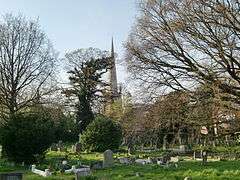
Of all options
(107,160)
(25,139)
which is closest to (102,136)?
(25,139)

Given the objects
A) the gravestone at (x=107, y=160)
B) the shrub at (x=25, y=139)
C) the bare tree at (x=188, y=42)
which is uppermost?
the bare tree at (x=188, y=42)

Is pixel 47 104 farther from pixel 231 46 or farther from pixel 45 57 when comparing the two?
pixel 231 46

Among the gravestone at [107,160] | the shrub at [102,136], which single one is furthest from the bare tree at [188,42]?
the shrub at [102,136]

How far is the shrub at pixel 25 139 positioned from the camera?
23.9m

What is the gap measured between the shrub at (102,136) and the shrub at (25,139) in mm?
11438

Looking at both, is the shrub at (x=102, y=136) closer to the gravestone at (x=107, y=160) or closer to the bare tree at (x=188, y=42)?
the gravestone at (x=107, y=160)

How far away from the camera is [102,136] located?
35.9 metres

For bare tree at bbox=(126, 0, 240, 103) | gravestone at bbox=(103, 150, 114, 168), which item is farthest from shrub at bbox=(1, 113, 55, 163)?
bare tree at bbox=(126, 0, 240, 103)

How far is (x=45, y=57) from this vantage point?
115 feet

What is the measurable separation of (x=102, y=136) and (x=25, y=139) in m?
12.7

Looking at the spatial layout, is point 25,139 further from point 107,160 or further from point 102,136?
point 102,136

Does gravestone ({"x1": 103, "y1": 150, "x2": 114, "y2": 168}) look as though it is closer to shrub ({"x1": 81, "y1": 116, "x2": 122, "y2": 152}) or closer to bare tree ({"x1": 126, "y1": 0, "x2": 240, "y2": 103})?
bare tree ({"x1": 126, "y1": 0, "x2": 240, "y2": 103})

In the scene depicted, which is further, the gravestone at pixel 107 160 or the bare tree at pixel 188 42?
the gravestone at pixel 107 160

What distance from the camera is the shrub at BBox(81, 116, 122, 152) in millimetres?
35812
